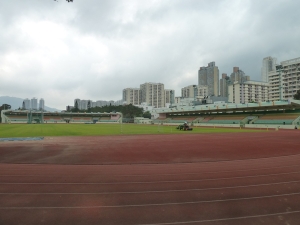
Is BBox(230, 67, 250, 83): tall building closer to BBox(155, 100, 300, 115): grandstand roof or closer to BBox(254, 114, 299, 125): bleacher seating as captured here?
BBox(155, 100, 300, 115): grandstand roof

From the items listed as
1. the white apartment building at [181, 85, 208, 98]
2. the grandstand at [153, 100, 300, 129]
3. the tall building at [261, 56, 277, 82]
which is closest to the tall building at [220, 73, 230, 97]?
the white apartment building at [181, 85, 208, 98]

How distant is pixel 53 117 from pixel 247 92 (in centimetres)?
9905

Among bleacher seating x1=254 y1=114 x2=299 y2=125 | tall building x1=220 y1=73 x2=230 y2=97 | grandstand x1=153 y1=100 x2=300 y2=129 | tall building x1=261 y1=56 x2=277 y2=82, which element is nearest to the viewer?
bleacher seating x1=254 y1=114 x2=299 y2=125

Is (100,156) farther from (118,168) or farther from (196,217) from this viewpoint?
(196,217)

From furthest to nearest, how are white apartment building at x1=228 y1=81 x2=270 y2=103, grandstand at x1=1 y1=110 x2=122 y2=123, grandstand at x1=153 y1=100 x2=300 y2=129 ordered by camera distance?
white apartment building at x1=228 y1=81 x2=270 y2=103, grandstand at x1=1 y1=110 x2=122 y2=123, grandstand at x1=153 y1=100 x2=300 y2=129

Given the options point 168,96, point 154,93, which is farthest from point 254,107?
point 168,96

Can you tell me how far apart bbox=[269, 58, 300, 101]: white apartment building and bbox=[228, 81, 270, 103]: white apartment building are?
1525cm

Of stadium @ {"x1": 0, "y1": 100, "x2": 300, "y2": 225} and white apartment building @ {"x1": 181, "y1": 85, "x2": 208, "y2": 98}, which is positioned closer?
stadium @ {"x1": 0, "y1": 100, "x2": 300, "y2": 225}

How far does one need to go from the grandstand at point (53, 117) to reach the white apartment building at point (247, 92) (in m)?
63.9

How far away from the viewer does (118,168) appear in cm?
1056

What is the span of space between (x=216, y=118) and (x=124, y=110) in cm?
5667

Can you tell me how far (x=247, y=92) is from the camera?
121438 mm

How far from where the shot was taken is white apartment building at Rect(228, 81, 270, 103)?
11944cm

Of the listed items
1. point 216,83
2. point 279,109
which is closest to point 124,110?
point 279,109
